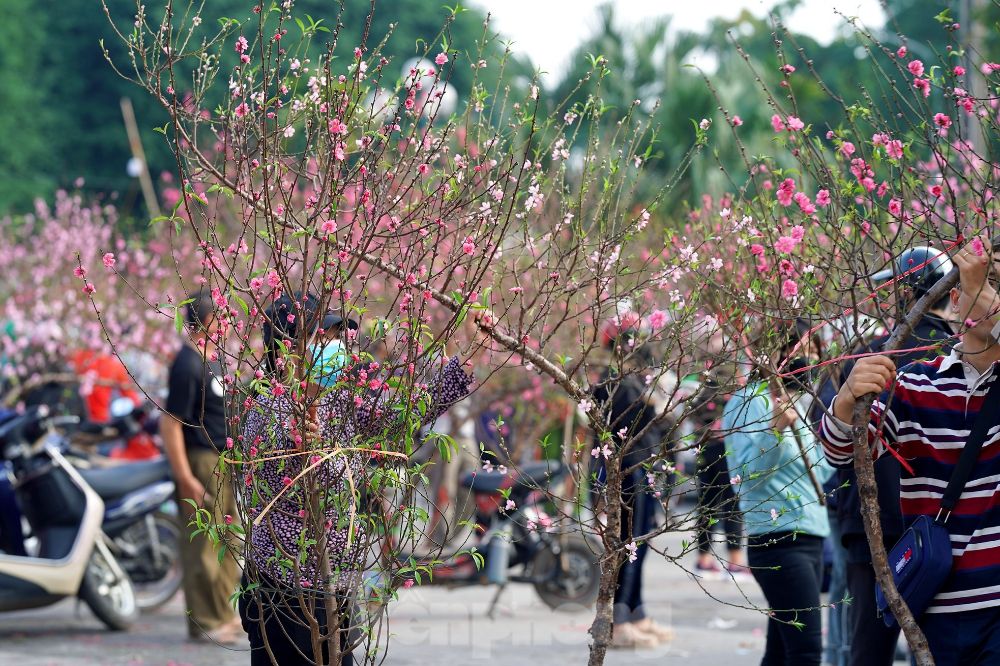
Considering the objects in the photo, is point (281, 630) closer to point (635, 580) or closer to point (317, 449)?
point (317, 449)

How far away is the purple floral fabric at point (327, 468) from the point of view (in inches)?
135

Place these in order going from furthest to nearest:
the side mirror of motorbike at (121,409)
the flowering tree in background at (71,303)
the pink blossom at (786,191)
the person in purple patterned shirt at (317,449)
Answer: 1. the flowering tree in background at (71,303)
2. the side mirror of motorbike at (121,409)
3. the pink blossom at (786,191)
4. the person in purple patterned shirt at (317,449)

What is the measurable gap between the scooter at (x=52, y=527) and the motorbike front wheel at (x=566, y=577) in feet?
9.23

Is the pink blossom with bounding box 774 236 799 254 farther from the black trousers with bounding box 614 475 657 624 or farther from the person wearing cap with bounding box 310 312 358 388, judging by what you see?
the black trousers with bounding box 614 475 657 624

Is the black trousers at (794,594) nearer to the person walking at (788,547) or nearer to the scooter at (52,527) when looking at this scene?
the person walking at (788,547)

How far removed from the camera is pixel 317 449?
3312mm

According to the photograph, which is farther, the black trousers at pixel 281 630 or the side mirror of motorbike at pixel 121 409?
the side mirror of motorbike at pixel 121 409

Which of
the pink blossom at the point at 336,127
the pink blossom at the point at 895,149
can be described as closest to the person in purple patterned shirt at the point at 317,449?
the pink blossom at the point at 336,127

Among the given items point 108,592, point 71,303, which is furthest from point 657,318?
point 71,303

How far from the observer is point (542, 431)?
1370 centimetres

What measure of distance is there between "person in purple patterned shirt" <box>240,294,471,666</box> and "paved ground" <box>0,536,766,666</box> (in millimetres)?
4162

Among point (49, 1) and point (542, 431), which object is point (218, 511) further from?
point (49, 1)

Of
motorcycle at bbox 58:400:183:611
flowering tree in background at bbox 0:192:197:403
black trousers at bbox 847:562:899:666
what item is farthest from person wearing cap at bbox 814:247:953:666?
flowering tree in background at bbox 0:192:197:403

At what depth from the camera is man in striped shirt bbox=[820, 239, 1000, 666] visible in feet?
10.9
